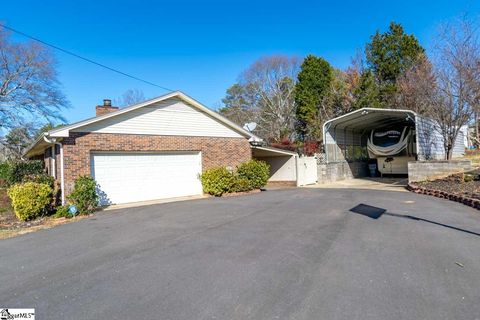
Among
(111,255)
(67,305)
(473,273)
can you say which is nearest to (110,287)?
(67,305)

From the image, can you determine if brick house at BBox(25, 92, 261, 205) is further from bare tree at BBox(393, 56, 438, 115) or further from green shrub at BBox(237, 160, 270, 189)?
bare tree at BBox(393, 56, 438, 115)

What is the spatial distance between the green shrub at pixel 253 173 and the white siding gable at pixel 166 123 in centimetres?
173

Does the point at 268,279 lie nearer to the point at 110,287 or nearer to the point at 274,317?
the point at 274,317

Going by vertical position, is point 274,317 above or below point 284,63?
below

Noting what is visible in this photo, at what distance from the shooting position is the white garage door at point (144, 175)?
38.8 feet

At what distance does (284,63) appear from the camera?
113 feet

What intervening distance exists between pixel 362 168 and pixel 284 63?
622 inches

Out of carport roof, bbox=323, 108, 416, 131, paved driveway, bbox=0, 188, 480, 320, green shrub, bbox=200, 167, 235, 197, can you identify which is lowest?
paved driveway, bbox=0, 188, 480, 320

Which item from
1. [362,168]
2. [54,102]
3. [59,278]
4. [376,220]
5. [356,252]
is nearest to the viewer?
[59,278]

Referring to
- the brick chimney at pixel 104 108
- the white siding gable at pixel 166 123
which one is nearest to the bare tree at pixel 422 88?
the white siding gable at pixel 166 123

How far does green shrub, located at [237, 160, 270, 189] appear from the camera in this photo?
48.7 feet

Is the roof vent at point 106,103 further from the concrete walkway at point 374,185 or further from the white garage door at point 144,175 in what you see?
the concrete walkway at point 374,185

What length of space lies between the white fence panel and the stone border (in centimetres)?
574

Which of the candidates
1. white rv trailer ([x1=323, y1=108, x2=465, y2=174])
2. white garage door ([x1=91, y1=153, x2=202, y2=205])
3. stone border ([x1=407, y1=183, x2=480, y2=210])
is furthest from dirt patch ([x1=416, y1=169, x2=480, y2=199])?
white garage door ([x1=91, y1=153, x2=202, y2=205])
